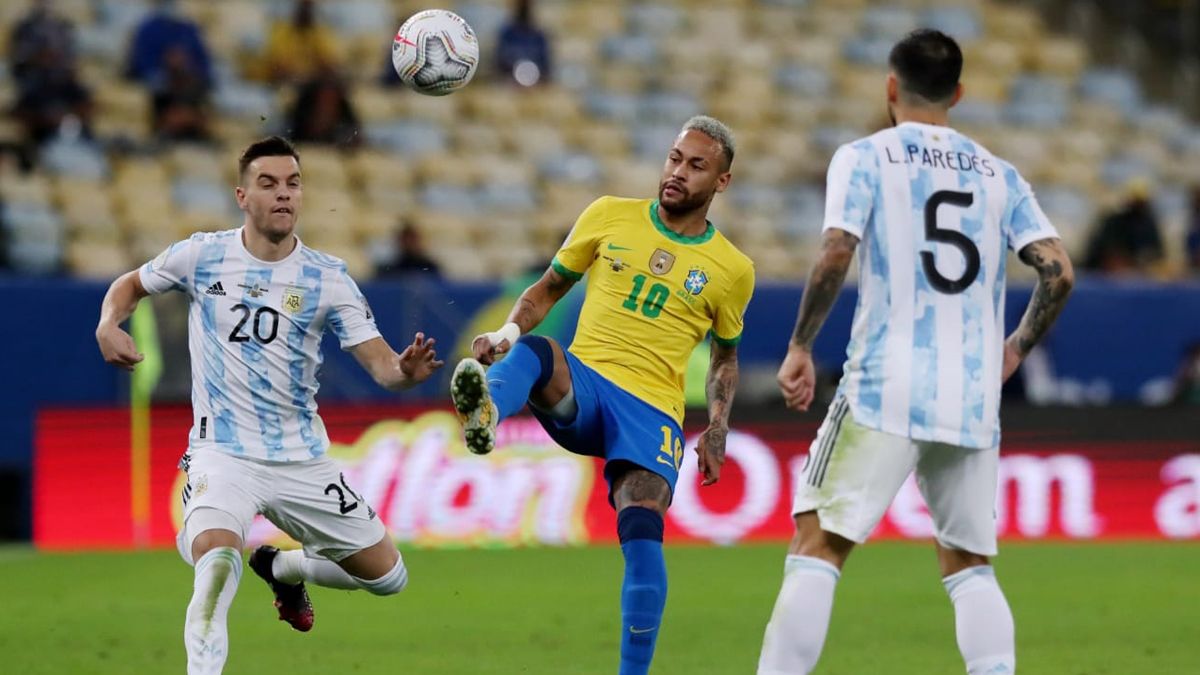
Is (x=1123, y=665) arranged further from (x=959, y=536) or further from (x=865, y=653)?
(x=959, y=536)

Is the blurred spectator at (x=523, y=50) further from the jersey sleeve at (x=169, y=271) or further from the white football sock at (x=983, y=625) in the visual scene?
the white football sock at (x=983, y=625)

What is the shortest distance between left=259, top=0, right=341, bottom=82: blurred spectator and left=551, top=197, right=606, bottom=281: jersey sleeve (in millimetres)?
9851

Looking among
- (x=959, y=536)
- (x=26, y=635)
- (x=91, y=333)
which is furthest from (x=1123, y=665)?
(x=91, y=333)

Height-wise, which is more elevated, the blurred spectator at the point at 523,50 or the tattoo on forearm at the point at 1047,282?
the blurred spectator at the point at 523,50

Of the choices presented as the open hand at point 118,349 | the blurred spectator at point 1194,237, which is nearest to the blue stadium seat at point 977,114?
the blurred spectator at point 1194,237

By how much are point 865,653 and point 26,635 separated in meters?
4.38

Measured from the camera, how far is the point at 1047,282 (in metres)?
6.80

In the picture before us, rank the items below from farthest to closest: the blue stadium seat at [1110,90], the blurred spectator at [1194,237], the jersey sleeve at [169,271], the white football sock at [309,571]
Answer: the blue stadium seat at [1110,90] → the blurred spectator at [1194,237] → the white football sock at [309,571] → the jersey sleeve at [169,271]

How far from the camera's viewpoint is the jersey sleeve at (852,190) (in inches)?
257

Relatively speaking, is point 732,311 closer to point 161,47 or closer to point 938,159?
point 938,159

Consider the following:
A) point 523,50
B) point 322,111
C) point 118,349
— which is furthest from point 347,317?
point 523,50

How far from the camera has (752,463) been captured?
51.2 feet

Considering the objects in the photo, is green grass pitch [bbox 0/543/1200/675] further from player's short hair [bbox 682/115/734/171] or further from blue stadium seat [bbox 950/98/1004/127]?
blue stadium seat [bbox 950/98/1004/127]

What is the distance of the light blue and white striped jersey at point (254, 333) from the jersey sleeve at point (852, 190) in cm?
227
